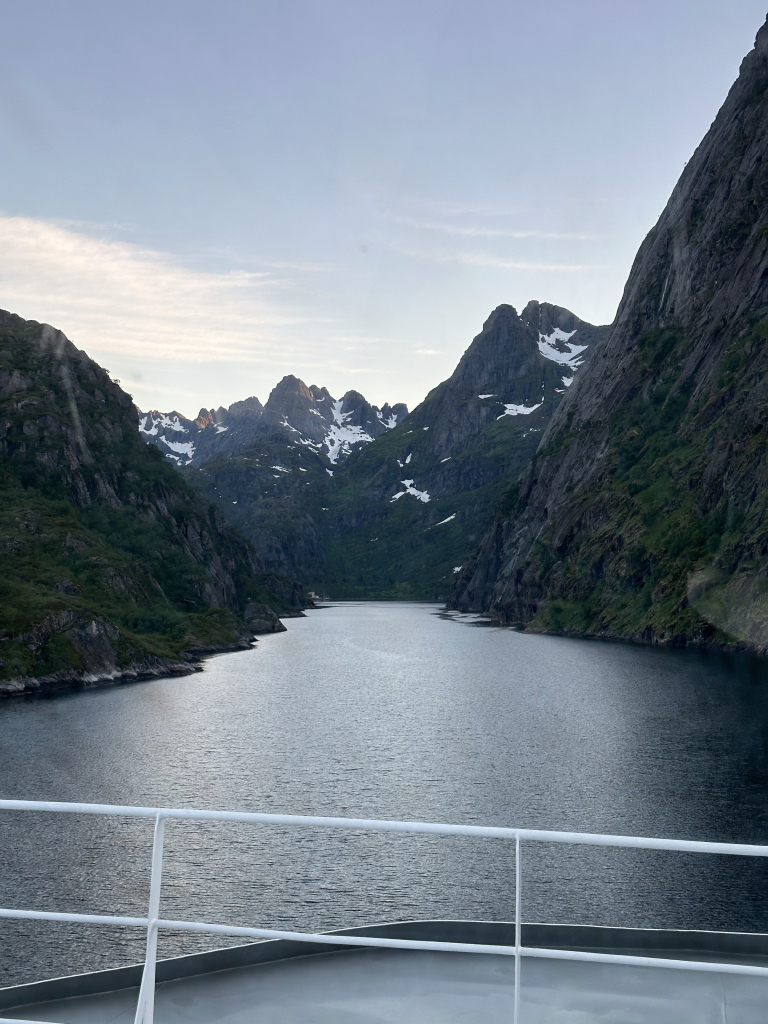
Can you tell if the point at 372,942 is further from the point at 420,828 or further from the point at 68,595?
the point at 68,595

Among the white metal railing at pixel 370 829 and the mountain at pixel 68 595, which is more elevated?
the white metal railing at pixel 370 829

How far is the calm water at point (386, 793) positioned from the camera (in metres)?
40.6

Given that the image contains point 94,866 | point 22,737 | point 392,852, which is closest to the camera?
point 94,866

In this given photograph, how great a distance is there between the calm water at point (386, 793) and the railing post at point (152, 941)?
3049cm

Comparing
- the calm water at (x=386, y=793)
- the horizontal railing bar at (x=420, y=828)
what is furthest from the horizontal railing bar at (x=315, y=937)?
the calm water at (x=386, y=793)

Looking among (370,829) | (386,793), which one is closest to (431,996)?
(370,829)

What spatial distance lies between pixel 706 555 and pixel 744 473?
59.7 feet

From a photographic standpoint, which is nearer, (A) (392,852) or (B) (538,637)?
(A) (392,852)

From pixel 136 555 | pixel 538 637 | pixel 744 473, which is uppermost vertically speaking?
pixel 744 473

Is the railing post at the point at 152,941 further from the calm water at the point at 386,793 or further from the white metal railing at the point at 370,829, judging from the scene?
the calm water at the point at 386,793

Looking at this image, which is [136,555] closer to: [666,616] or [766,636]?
[666,616]

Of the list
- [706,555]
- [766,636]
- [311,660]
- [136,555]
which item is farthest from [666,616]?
[136,555]

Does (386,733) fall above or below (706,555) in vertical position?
below

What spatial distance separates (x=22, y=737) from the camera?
82062mm
